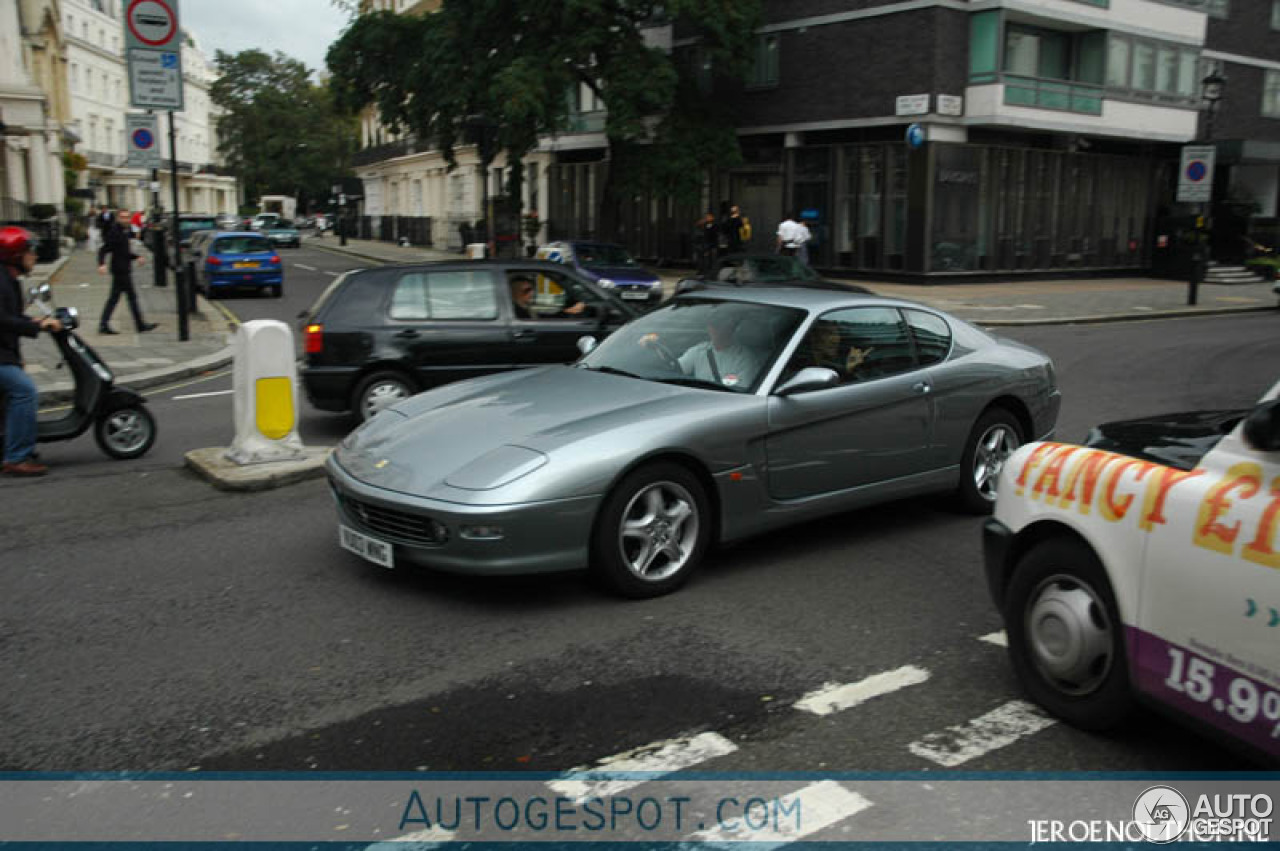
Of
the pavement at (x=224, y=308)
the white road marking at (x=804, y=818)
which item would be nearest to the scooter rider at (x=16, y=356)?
the pavement at (x=224, y=308)

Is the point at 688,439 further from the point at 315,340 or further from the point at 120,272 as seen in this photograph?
the point at 120,272

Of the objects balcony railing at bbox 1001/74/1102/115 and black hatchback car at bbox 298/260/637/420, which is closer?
black hatchback car at bbox 298/260/637/420

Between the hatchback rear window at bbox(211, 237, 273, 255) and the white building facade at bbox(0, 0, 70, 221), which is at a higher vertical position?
the white building facade at bbox(0, 0, 70, 221)

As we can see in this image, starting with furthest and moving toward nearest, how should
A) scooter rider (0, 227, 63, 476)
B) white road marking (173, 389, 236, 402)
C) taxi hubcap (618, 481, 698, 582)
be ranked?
1. white road marking (173, 389, 236, 402)
2. scooter rider (0, 227, 63, 476)
3. taxi hubcap (618, 481, 698, 582)

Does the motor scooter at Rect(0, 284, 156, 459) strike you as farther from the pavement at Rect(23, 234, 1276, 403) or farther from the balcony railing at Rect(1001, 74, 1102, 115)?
the balcony railing at Rect(1001, 74, 1102, 115)

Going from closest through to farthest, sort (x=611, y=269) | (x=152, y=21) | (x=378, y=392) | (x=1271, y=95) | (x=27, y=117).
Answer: (x=378, y=392) → (x=152, y=21) → (x=611, y=269) → (x=27, y=117) → (x=1271, y=95)

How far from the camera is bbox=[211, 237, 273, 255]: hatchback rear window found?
27.4m

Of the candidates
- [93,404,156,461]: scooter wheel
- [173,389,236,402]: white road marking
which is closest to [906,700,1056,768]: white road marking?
[93,404,156,461]: scooter wheel

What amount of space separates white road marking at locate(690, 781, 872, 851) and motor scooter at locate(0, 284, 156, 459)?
6.97 meters

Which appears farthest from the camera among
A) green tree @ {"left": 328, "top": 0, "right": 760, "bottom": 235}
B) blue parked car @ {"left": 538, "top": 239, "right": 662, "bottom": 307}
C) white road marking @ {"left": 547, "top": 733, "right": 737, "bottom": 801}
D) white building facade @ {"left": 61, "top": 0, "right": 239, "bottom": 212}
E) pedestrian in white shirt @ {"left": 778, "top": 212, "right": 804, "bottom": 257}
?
white building facade @ {"left": 61, "top": 0, "right": 239, "bottom": 212}

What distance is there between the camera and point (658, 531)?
5.36 metres

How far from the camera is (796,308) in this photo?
6.32 m

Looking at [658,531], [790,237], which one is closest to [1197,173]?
[790,237]

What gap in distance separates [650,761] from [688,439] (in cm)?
200
